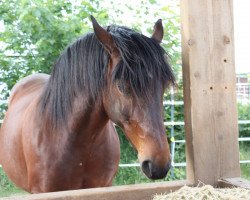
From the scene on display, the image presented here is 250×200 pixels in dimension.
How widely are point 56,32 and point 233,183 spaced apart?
447cm

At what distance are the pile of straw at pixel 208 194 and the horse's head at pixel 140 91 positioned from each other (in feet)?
0.59

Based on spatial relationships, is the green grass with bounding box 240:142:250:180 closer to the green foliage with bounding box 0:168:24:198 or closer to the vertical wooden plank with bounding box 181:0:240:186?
the green foliage with bounding box 0:168:24:198

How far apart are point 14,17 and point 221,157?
4.90 meters

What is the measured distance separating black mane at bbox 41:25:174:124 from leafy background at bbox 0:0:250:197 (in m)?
3.10

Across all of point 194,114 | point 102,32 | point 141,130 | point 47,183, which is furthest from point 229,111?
point 47,183

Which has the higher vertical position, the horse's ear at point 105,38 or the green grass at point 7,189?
the horse's ear at point 105,38

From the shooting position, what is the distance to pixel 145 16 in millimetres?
6207

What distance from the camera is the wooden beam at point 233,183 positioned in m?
1.48

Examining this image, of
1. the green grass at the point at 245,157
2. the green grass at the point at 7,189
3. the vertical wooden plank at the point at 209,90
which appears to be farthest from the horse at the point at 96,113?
the green grass at the point at 245,157

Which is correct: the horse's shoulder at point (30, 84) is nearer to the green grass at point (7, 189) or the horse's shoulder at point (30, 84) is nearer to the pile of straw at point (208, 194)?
the green grass at point (7, 189)

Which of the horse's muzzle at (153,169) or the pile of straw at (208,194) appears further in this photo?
the horse's muzzle at (153,169)

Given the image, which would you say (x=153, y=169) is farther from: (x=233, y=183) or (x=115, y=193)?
(x=233, y=183)

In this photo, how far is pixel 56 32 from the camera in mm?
5516

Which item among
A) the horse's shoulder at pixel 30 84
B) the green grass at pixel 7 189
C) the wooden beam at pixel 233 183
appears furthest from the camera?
the green grass at pixel 7 189
